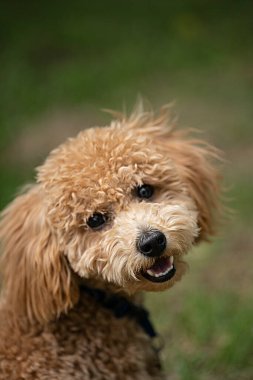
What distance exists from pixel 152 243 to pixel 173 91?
5562 mm

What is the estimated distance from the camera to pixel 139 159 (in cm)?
312

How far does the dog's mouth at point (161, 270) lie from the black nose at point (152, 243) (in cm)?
7

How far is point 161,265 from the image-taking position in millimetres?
2986

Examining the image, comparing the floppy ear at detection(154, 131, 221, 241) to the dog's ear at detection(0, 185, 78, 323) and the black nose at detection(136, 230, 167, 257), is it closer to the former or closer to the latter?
the black nose at detection(136, 230, 167, 257)

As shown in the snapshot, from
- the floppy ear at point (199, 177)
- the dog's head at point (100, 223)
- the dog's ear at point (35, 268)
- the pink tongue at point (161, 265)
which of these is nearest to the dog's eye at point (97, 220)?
the dog's head at point (100, 223)

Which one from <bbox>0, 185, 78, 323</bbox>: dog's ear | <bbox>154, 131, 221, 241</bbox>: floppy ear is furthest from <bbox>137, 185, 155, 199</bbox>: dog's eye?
<bbox>0, 185, 78, 323</bbox>: dog's ear

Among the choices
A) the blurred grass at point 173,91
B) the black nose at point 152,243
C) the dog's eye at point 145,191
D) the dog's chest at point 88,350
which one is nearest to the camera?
A: the black nose at point 152,243

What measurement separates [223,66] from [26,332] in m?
5.92

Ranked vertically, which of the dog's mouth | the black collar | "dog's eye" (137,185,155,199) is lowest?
the black collar

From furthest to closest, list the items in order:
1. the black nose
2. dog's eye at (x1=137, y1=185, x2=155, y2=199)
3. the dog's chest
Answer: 1. dog's eye at (x1=137, y1=185, x2=155, y2=199)
2. the dog's chest
3. the black nose

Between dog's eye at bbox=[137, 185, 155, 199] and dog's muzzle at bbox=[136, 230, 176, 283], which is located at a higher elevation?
→ dog's eye at bbox=[137, 185, 155, 199]

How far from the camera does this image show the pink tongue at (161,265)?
297 cm

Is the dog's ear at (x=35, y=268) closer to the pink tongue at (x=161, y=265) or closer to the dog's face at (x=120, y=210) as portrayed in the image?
the dog's face at (x=120, y=210)

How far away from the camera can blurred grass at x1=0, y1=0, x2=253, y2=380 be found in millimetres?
4262
